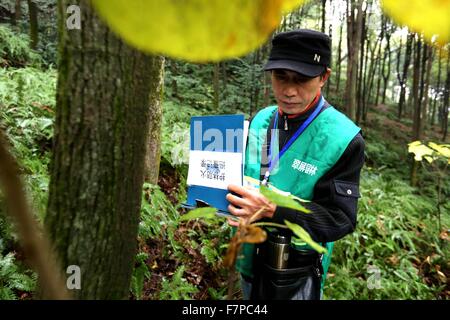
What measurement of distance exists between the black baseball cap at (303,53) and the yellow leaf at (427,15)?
973mm

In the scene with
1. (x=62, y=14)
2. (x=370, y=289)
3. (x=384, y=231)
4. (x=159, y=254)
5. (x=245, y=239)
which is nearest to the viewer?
(x=245, y=239)

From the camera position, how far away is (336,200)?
1.21 meters

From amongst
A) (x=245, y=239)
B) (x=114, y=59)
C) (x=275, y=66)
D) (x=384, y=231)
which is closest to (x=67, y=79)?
(x=114, y=59)

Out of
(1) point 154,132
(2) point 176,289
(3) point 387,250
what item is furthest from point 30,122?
(3) point 387,250

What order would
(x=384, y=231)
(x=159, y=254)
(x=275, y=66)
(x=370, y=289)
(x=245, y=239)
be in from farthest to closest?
(x=384, y=231) → (x=370, y=289) → (x=159, y=254) → (x=275, y=66) → (x=245, y=239)

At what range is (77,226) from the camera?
0.74m

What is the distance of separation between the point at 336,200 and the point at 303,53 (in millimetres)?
557

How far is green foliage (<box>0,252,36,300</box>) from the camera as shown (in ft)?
5.78

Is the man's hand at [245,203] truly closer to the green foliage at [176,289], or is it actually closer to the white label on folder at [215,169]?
the white label on folder at [215,169]

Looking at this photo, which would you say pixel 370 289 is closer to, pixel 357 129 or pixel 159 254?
pixel 159 254

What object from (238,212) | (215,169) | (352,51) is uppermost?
(352,51)

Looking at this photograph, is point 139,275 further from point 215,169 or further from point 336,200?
point 336,200

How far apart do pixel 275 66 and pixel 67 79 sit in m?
0.77

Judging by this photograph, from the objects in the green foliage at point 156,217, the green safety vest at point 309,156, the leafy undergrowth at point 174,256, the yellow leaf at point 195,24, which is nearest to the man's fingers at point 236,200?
the green safety vest at point 309,156
